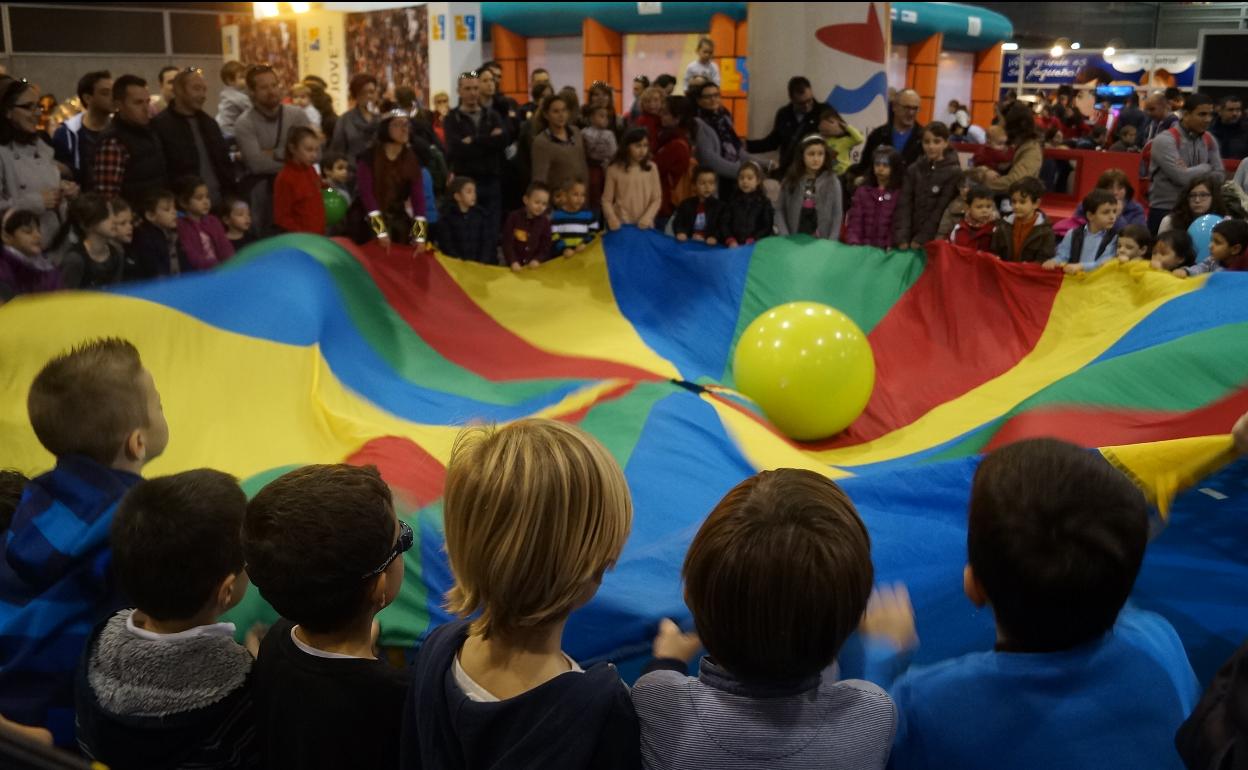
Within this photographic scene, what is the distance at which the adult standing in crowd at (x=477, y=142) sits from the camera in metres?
5.57

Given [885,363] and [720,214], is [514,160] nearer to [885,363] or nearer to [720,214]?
[720,214]

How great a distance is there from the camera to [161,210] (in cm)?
397

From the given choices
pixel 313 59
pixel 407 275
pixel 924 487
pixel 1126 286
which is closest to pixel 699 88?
pixel 407 275

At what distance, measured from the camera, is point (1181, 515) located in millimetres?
1855

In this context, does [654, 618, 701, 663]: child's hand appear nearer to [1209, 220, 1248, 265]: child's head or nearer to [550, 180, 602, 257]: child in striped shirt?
[1209, 220, 1248, 265]: child's head

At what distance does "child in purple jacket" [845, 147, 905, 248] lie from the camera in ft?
15.7

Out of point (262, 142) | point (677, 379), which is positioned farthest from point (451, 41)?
point (677, 379)

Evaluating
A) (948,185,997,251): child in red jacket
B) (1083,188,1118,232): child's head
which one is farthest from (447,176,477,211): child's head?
(1083,188,1118,232): child's head

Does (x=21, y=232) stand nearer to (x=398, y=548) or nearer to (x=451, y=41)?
(x=398, y=548)

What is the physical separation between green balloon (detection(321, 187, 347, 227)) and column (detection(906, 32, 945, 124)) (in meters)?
8.15

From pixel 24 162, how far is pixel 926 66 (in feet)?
32.1

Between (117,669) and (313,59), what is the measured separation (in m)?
10.4

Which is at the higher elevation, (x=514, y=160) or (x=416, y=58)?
(x=416, y=58)

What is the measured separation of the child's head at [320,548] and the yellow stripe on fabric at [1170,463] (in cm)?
118
